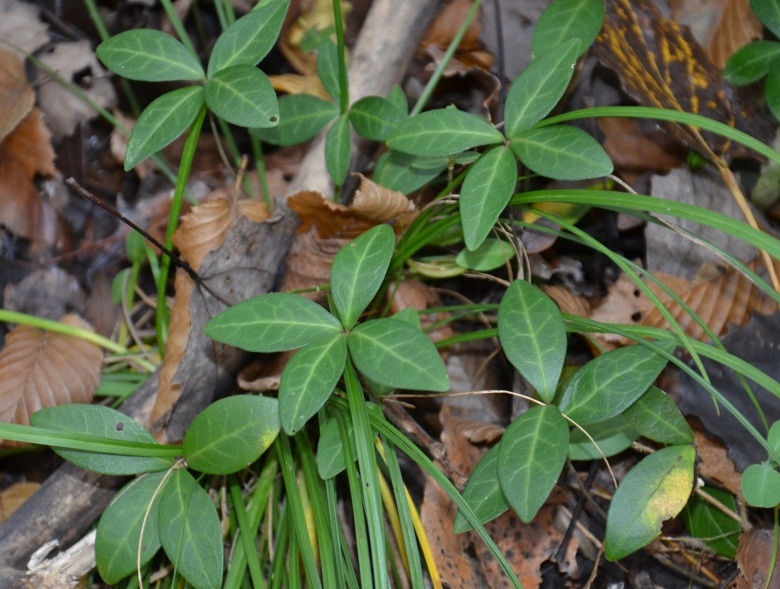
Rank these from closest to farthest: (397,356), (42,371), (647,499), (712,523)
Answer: (397,356)
(647,499)
(712,523)
(42,371)

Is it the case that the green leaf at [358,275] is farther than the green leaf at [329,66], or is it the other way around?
the green leaf at [329,66]

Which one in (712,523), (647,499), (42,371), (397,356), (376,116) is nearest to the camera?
(397,356)

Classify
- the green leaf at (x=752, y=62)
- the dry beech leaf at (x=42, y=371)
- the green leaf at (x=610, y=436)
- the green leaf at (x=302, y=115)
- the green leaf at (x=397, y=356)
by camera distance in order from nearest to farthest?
the green leaf at (x=397, y=356) < the green leaf at (x=610, y=436) < the green leaf at (x=752, y=62) < the green leaf at (x=302, y=115) < the dry beech leaf at (x=42, y=371)

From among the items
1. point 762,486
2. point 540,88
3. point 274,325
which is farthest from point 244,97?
point 762,486

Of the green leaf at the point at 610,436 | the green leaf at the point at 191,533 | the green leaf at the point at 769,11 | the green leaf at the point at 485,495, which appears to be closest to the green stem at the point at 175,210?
the green leaf at the point at 191,533

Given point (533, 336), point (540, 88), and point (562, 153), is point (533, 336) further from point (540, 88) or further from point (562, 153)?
point (540, 88)

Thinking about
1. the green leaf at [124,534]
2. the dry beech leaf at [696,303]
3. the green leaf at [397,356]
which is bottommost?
the green leaf at [124,534]

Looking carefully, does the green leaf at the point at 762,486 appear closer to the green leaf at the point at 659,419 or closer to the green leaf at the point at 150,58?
the green leaf at the point at 659,419

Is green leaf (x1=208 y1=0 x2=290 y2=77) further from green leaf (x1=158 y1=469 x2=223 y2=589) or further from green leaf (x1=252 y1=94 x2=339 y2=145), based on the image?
green leaf (x1=158 y1=469 x2=223 y2=589)
